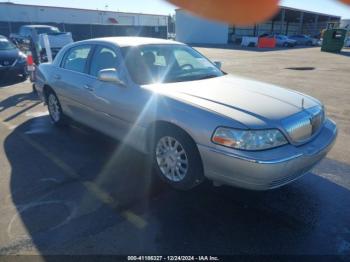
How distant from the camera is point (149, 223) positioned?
3.01m

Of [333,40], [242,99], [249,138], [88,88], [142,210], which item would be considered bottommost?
[142,210]

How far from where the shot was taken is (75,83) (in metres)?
4.89

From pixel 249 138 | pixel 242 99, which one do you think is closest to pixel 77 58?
pixel 242 99

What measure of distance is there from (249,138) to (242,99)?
0.59 meters

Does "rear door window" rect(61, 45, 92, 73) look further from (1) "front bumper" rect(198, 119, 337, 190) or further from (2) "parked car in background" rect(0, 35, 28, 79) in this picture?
(2) "parked car in background" rect(0, 35, 28, 79)

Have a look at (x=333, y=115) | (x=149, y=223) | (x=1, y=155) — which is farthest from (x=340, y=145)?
(x=1, y=155)

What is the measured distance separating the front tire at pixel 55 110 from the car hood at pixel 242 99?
2486 mm

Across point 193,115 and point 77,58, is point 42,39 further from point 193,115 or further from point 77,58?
point 193,115

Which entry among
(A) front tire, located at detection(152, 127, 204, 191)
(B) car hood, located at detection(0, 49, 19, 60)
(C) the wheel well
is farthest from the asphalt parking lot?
(B) car hood, located at detection(0, 49, 19, 60)

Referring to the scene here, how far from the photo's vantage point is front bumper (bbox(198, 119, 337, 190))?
283 centimetres

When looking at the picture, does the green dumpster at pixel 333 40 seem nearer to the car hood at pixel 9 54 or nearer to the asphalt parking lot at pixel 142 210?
the car hood at pixel 9 54

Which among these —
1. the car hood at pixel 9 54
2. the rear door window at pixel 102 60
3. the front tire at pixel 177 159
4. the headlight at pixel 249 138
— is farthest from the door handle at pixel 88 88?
the car hood at pixel 9 54

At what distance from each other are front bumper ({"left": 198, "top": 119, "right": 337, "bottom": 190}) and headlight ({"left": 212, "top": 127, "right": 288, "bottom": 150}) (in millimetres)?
49

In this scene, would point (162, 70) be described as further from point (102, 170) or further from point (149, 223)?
point (149, 223)
